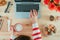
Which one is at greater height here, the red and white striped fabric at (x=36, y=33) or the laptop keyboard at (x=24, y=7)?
the laptop keyboard at (x=24, y=7)

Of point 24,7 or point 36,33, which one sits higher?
point 24,7

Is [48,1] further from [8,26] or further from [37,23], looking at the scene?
Result: [8,26]

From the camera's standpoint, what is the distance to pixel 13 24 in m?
1.20

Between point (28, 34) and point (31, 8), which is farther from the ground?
point (31, 8)

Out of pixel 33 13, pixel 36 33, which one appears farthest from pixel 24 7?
pixel 36 33

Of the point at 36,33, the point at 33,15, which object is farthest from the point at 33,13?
the point at 36,33

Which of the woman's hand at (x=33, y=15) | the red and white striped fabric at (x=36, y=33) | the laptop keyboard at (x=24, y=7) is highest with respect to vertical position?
the laptop keyboard at (x=24, y=7)

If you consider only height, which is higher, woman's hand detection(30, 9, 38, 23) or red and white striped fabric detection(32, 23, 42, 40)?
woman's hand detection(30, 9, 38, 23)

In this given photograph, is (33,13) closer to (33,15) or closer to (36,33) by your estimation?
(33,15)

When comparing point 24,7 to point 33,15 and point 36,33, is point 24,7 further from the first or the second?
point 36,33

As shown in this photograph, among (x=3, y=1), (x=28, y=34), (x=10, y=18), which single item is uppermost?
(x=3, y=1)

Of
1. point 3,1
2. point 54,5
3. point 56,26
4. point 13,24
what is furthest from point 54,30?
point 3,1

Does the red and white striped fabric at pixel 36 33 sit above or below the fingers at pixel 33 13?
below

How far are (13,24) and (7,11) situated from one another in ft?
0.29
